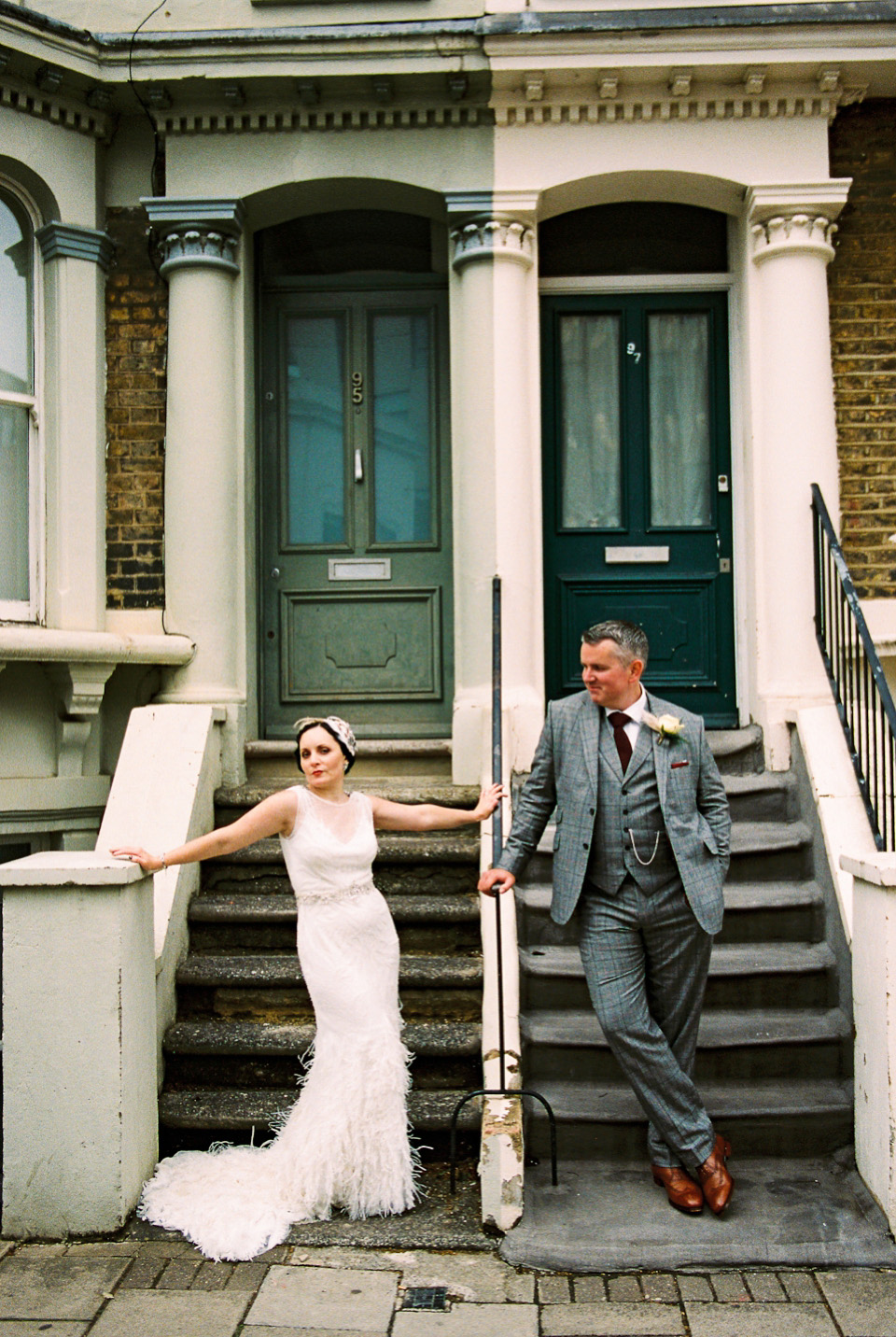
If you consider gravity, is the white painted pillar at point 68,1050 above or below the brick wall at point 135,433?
below

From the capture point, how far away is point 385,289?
6621 millimetres

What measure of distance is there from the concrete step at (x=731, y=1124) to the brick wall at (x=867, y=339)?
2865mm

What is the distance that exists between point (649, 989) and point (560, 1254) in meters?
0.88

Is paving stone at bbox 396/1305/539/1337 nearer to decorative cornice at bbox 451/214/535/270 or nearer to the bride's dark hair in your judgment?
the bride's dark hair

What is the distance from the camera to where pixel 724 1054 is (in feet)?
14.4

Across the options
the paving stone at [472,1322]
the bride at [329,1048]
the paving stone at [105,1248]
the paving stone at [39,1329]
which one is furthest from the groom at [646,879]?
the paving stone at [39,1329]

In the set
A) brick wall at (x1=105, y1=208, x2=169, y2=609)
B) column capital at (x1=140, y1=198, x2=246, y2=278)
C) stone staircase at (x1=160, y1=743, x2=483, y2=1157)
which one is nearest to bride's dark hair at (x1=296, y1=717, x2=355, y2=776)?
stone staircase at (x1=160, y1=743, x2=483, y2=1157)

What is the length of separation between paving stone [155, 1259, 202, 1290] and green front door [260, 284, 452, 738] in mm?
3214

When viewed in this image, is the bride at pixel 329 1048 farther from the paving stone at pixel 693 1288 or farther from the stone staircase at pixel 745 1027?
the paving stone at pixel 693 1288

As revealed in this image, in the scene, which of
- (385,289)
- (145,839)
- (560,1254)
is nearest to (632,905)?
(560,1254)

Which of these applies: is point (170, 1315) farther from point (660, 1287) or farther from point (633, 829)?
point (633, 829)

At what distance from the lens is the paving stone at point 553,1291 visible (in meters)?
3.34

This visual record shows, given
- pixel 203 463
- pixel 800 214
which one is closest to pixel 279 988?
pixel 203 463

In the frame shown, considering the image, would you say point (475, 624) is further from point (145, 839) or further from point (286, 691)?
point (145, 839)
